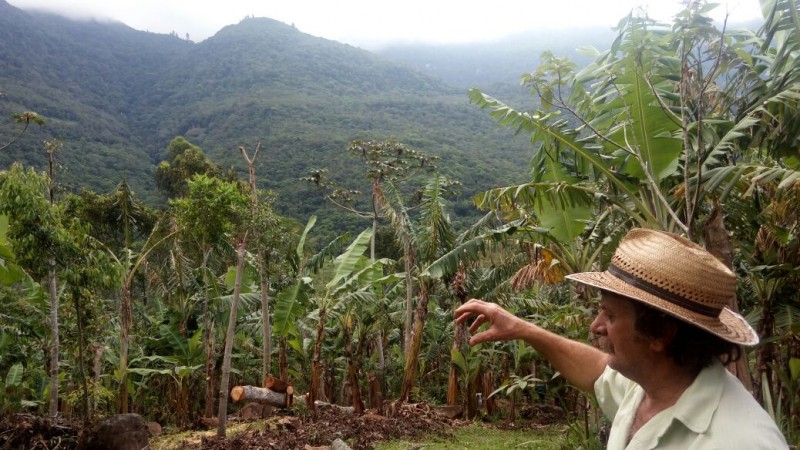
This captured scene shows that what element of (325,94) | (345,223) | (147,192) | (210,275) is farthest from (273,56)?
(210,275)

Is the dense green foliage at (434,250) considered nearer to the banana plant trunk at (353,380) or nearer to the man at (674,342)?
the banana plant trunk at (353,380)

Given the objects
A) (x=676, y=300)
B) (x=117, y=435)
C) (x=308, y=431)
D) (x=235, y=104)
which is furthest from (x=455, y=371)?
(x=235, y=104)

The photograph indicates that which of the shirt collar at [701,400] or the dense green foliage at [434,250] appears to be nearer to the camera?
the shirt collar at [701,400]

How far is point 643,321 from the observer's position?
58.8 inches

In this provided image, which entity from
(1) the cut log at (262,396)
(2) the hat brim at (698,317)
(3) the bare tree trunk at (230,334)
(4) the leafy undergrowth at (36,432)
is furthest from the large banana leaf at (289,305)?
(2) the hat brim at (698,317)

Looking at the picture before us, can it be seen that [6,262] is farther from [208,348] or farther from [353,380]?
[353,380]

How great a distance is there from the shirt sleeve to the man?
0.19m

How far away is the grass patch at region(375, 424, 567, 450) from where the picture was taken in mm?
7841

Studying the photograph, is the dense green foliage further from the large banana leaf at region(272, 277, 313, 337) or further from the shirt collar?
the shirt collar

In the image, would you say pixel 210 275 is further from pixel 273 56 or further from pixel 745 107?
pixel 273 56

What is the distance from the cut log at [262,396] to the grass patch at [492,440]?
202cm

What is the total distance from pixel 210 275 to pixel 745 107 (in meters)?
9.33

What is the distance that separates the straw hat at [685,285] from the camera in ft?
4.59

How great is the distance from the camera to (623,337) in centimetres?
153
